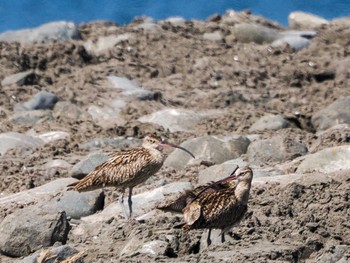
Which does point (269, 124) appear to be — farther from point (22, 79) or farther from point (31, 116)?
point (22, 79)

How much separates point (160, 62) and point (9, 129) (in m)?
5.05

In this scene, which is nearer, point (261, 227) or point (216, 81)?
point (261, 227)

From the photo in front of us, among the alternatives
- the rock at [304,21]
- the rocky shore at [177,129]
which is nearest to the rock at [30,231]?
the rocky shore at [177,129]

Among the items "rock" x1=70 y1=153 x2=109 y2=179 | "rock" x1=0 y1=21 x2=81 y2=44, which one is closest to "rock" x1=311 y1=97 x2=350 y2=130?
"rock" x1=70 y1=153 x2=109 y2=179

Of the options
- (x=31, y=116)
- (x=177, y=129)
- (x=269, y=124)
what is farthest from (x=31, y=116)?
(x=269, y=124)

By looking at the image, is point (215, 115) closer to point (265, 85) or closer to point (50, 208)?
point (265, 85)

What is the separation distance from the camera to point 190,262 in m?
10.5

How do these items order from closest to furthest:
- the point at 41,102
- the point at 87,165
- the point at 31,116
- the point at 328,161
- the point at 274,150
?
1. the point at 328,161
2. the point at 87,165
3. the point at 274,150
4. the point at 31,116
5. the point at 41,102

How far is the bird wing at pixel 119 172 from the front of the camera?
45.1 feet

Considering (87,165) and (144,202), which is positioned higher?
(87,165)

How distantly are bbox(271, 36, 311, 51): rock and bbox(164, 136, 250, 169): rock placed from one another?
29.0 feet

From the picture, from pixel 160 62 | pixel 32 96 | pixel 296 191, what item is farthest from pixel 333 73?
pixel 296 191

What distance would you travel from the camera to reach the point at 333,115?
19.5 metres

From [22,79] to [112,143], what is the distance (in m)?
4.40
